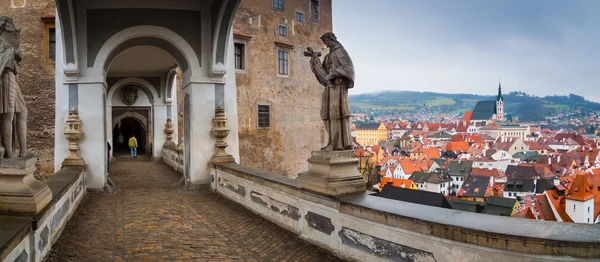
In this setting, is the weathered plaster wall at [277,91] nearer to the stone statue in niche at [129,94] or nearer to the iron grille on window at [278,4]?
the iron grille on window at [278,4]

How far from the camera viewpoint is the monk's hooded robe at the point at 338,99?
16.2ft

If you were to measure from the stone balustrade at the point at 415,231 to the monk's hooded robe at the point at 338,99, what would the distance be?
0.68 meters

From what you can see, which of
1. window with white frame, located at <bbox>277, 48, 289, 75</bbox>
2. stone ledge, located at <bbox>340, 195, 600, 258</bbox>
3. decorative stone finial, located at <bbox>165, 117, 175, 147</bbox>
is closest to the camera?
stone ledge, located at <bbox>340, 195, 600, 258</bbox>

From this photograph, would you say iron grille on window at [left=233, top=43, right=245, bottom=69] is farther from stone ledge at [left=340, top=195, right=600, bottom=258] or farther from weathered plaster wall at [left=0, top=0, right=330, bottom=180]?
stone ledge at [left=340, top=195, right=600, bottom=258]

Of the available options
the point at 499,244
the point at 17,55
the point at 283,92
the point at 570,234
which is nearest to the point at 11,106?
the point at 17,55

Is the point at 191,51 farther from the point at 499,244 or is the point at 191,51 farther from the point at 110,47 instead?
the point at 499,244

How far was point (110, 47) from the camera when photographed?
9.29 meters

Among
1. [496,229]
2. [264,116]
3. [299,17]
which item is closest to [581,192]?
[299,17]

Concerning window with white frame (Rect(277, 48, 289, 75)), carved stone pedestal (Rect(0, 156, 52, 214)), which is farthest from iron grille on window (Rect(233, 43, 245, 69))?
Answer: carved stone pedestal (Rect(0, 156, 52, 214))

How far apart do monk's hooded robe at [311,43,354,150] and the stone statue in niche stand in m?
14.7

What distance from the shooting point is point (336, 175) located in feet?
16.1

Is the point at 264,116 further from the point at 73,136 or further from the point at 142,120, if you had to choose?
the point at 73,136

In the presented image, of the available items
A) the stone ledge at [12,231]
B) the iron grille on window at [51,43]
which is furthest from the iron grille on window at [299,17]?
the stone ledge at [12,231]

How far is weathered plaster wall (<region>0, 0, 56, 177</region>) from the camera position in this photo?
741 inches
